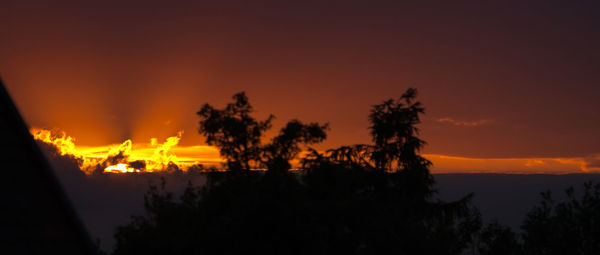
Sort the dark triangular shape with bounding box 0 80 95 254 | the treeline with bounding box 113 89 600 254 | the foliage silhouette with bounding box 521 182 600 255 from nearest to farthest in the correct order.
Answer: the dark triangular shape with bounding box 0 80 95 254, the treeline with bounding box 113 89 600 254, the foliage silhouette with bounding box 521 182 600 255

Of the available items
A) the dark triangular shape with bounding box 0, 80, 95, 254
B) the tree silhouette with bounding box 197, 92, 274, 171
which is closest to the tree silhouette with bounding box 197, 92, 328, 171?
the tree silhouette with bounding box 197, 92, 274, 171

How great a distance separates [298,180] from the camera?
20.4 m

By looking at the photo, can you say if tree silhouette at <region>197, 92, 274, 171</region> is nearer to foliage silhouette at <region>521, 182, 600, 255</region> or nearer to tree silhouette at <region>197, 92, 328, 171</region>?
tree silhouette at <region>197, 92, 328, 171</region>

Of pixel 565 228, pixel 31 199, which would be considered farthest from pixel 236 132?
pixel 565 228

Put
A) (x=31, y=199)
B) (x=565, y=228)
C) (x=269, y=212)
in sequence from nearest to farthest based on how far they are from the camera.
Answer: (x=31, y=199)
(x=269, y=212)
(x=565, y=228)

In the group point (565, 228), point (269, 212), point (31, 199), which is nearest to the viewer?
point (31, 199)

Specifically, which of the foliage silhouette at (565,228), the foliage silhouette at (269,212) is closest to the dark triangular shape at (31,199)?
the foliage silhouette at (269,212)

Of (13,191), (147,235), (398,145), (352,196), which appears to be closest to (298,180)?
(352,196)

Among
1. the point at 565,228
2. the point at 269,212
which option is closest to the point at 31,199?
the point at 269,212

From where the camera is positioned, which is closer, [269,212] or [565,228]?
[269,212]

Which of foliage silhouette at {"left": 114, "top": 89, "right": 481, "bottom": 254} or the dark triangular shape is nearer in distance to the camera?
the dark triangular shape

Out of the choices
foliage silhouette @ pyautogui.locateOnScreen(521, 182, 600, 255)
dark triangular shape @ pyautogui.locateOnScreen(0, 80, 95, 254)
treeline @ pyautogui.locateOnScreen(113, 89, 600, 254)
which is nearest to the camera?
dark triangular shape @ pyautogui.locateOnScreen(0, 80, 95, 254)

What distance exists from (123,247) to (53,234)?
706 inches

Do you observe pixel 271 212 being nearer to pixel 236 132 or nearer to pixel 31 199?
pixel 236 132
